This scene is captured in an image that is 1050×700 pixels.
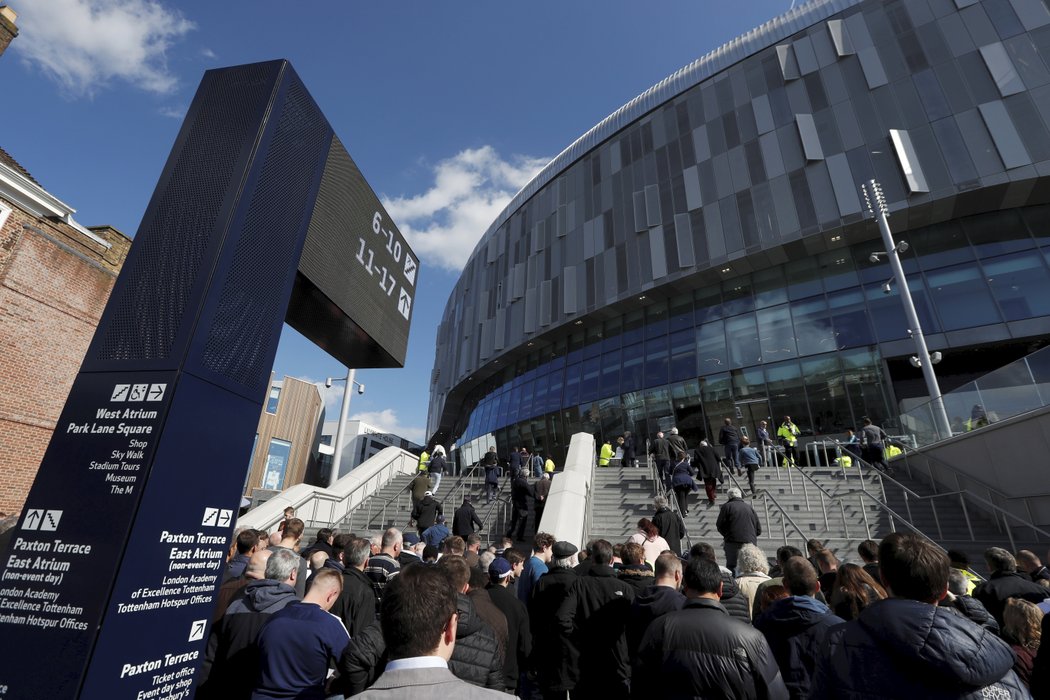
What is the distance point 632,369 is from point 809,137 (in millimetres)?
13223

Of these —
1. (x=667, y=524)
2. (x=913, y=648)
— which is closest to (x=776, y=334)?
Answer: (x=667, y=524)

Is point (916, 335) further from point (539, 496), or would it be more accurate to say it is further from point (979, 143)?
point (539, 496)

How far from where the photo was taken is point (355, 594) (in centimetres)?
405

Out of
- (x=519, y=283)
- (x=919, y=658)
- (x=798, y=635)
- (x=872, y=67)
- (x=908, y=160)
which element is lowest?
(x=798, y=635)

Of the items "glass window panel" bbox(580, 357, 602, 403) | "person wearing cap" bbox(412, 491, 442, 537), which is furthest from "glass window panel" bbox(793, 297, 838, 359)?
"person wearing cap" bbox(412, 491, 442, 537)

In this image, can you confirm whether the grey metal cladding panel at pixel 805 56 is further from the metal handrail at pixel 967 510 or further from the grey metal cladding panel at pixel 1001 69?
the metal handrail at pixel 967 510

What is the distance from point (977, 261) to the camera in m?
20.4

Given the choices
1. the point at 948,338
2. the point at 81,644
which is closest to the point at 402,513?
the point at 81,644

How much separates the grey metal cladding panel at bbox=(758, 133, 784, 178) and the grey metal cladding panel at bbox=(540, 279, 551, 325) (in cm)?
1276

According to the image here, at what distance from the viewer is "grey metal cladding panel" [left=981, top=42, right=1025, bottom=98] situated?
20.6 m

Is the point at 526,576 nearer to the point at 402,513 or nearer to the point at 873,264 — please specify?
the point at 402,513

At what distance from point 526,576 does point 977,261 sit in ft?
→ 78.7

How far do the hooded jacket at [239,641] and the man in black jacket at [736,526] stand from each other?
243 inches

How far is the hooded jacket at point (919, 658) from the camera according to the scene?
1728mm
